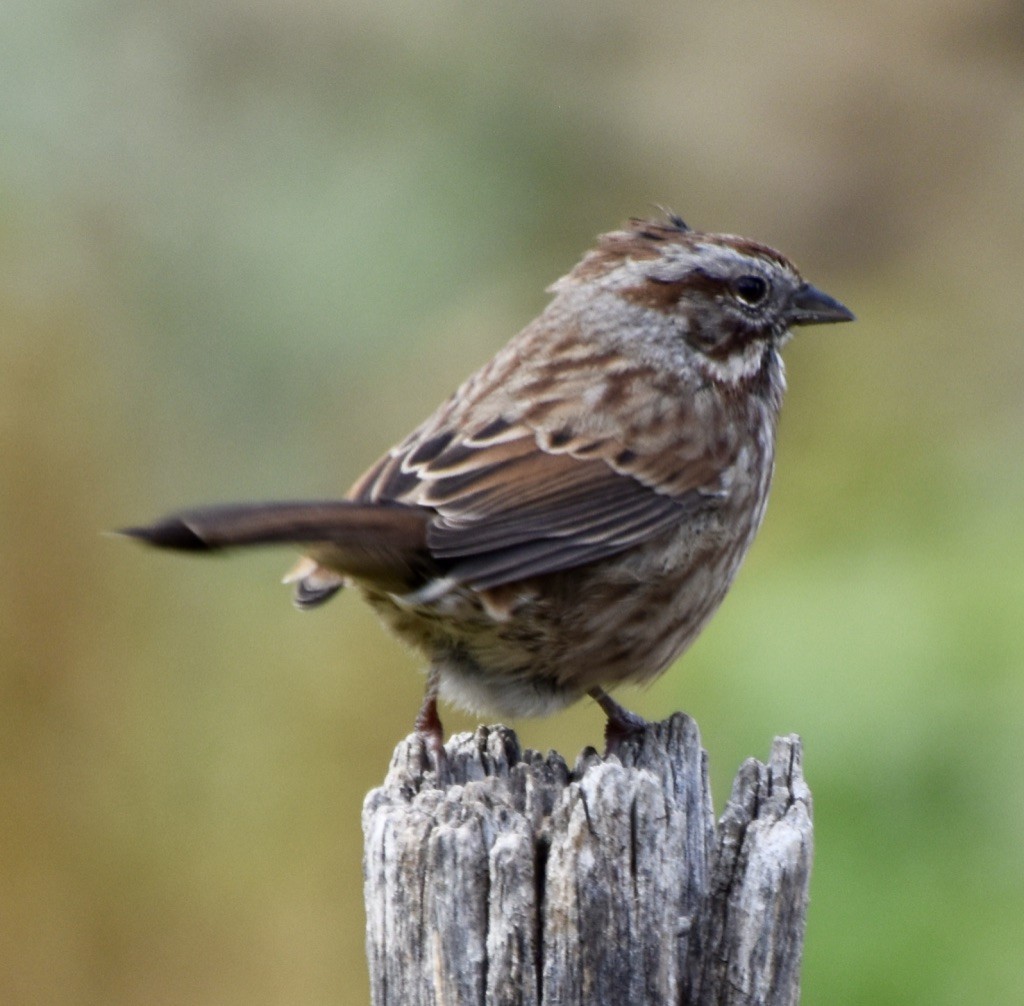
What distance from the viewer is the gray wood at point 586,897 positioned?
2.68 metres

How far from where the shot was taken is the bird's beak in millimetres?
4535

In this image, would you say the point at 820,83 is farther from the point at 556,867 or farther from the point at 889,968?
the point at 556,867

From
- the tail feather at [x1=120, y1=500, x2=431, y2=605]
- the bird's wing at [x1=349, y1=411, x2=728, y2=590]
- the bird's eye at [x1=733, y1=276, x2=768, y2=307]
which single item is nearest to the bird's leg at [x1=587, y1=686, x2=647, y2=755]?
the bird's wing at [x1=349, y1=411, x2=728, y2=590]

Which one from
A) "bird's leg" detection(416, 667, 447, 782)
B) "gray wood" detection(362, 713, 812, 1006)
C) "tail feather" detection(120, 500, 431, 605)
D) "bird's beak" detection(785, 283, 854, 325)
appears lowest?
"gray wood" detection(362, 713, 812, 1006)

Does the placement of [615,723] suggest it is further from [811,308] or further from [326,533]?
[811,308]

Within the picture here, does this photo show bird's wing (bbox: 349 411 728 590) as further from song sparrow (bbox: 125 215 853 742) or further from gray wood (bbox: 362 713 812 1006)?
gray wood (bbox: 362 713 812 1006)

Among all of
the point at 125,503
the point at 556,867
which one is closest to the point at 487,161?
the point at 125,503

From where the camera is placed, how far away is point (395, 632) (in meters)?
3.99

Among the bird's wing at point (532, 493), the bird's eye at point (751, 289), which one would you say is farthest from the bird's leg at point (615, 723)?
the bird's eye at point (751, 289)

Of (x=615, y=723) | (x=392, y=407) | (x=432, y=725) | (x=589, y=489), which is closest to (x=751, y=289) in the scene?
(x=589, y=489)

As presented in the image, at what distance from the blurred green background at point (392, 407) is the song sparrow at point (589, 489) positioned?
95 cm

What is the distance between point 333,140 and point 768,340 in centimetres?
330

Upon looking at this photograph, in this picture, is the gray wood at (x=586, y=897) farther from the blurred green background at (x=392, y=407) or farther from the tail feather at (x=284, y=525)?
the blurred green background at (x=392, y=407)

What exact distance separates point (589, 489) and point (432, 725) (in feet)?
2.29
